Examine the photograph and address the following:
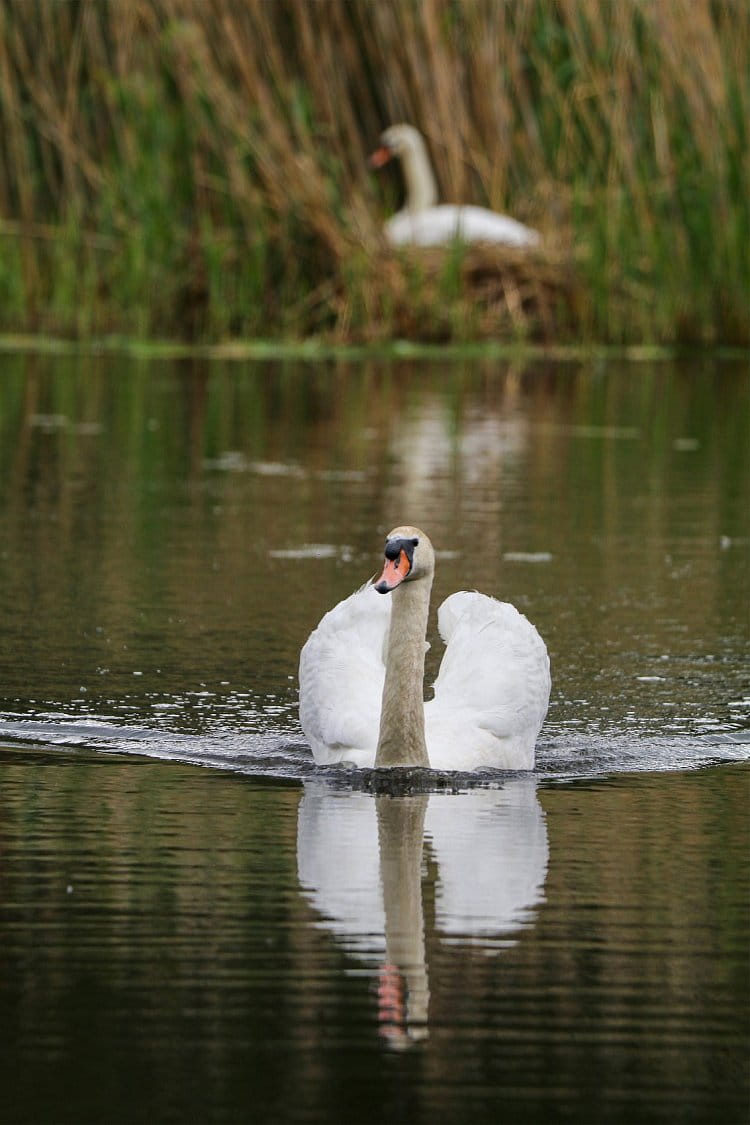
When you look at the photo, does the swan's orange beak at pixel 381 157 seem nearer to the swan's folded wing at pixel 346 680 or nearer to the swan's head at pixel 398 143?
the swan's head at pixel 398 143

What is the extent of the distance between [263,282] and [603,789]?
46.1 feet

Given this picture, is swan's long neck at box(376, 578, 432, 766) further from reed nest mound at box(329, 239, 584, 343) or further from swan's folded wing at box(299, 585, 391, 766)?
reed nest mound at box(329, 239, 584, 343)

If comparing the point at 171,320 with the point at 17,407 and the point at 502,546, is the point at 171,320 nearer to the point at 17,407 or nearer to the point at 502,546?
the point at 17,407

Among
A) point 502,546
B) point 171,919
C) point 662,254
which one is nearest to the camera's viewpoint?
point 171,919

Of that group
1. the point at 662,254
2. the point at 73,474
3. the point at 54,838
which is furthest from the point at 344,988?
the point at 662,254

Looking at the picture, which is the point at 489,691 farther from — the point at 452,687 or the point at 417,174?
the point at 417,174

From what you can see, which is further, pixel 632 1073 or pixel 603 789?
pixel 603 789

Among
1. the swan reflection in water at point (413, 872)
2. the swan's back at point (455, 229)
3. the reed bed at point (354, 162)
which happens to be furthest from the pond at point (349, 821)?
the swan's back at point (455, 229)

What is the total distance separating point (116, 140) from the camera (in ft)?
66.3

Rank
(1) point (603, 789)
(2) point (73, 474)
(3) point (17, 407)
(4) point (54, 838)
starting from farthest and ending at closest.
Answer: (3) point (17, 407) → (2) point (73, 474) → (1) point (603, 789) → (4) point (54, 838)

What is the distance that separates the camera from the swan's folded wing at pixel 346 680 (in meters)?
6.80

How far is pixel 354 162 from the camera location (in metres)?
21.1

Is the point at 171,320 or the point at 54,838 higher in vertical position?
the point at 171,320

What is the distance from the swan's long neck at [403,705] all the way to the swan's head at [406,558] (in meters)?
0.15
